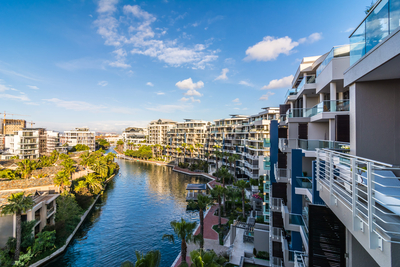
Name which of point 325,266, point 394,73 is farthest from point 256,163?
point 394,73

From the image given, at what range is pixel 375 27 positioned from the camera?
19.8ft

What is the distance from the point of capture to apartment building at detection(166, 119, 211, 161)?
3076 inches

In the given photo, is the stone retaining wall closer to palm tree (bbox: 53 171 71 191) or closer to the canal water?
palm tree (bbox: 53 171 71 191)

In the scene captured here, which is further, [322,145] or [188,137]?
[188,137]

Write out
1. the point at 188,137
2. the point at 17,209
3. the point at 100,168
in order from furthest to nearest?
the point at 188,137
the point at 100,168
the point at 17,209

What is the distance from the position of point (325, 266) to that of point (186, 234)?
1154cm

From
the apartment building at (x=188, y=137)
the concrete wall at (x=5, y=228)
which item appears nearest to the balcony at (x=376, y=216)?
the concrete wall at (x=5, y=228)

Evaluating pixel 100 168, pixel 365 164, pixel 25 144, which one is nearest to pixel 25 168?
pixel 100 168

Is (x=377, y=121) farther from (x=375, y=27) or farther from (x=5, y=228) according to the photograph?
(x=5, y=228)

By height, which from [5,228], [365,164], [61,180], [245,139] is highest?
[365,164]

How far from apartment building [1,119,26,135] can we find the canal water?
140227mm

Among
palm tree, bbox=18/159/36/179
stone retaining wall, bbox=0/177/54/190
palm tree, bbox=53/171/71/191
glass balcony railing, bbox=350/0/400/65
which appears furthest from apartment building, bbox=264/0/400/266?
palm tree, bbox=18/159/36/179

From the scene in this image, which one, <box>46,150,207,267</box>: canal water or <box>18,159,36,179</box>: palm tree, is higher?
<box>18,159,36,179</box>: palm tree

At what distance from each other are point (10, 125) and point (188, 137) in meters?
140
